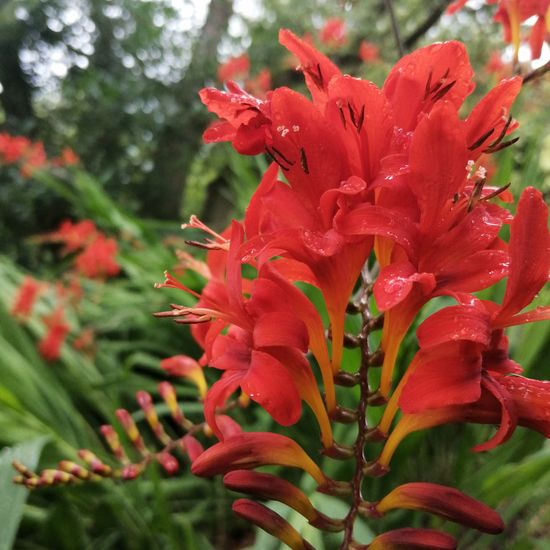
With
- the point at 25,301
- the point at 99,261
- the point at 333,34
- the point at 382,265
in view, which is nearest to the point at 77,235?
the point at 99,261

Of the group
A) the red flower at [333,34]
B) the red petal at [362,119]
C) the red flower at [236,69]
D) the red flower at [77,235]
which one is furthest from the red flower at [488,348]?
the red flower at [236,69]

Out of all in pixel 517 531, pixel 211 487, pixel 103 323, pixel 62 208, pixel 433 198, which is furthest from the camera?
pixel 62 208

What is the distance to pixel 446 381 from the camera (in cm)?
37

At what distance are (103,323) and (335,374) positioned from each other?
1.42 m

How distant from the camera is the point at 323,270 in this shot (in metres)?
0.43

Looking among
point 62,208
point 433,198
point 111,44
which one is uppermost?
point 111,44

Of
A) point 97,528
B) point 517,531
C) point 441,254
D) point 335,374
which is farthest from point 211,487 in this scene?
point 441,254

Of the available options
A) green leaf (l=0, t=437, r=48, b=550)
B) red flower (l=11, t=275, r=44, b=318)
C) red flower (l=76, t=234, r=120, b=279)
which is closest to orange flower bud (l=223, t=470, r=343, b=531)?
green leaf (l=0, t=437, r=48, b=550)

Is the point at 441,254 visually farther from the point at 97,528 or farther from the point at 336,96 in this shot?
the point at 97,528

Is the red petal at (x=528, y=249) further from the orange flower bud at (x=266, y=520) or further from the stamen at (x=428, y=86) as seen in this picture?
the orange flower bud at (x=266, y=520)

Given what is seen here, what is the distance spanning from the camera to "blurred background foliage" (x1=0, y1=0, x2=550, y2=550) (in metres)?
0.94

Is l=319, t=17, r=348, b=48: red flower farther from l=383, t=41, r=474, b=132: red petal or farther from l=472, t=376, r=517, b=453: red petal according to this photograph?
l=472, t=376, r=517, b=453: red petal

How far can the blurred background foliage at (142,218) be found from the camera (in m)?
0.94

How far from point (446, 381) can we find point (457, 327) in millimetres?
37
